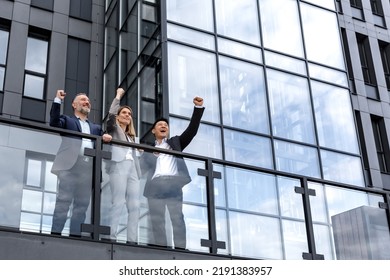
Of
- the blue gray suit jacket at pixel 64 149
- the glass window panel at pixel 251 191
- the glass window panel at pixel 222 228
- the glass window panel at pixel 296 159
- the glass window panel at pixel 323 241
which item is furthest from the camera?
the glass window panel at pixel 296 159

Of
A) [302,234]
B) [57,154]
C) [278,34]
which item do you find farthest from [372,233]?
[278,34]

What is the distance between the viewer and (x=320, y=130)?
16828 mm

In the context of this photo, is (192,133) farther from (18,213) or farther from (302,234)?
(18,213)

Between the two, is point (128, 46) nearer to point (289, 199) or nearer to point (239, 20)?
point (239, 20)

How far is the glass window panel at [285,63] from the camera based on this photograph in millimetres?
16969

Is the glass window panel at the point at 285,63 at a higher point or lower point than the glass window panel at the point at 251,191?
higher

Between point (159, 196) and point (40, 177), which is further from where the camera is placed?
point (159, 196)

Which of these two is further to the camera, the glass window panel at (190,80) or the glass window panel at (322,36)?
the glass window panel at (322,36)

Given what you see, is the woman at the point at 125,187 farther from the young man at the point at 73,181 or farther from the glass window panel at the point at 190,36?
the glass window panel at the point at 190,36

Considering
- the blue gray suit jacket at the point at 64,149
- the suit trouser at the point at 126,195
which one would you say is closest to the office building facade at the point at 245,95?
the suit trouser at the point at 126,195

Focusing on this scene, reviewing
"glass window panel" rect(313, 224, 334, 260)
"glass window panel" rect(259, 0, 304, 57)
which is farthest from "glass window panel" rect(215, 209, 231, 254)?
"glass window panel" rect(259, 0, 304, 57)

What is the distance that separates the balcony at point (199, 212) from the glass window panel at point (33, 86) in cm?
1193

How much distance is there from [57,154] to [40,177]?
31 cm

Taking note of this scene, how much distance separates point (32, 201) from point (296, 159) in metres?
10.9
